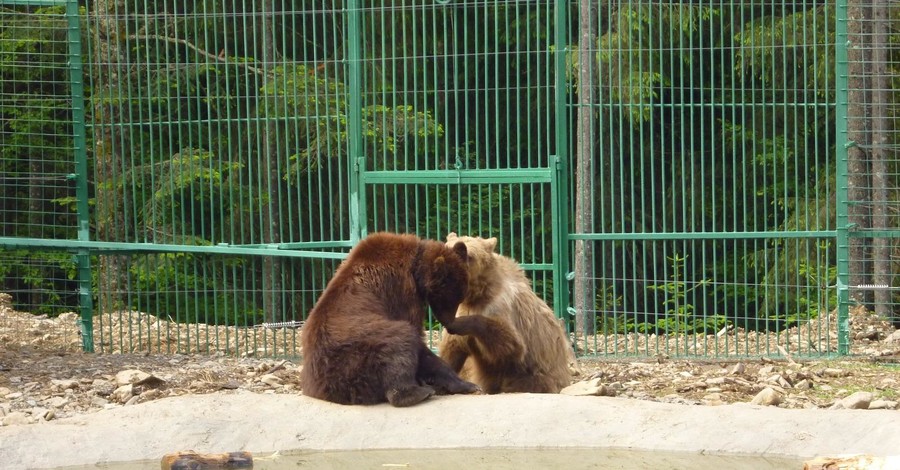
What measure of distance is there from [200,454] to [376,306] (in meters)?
1.70

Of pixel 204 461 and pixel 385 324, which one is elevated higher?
pixel 385 324

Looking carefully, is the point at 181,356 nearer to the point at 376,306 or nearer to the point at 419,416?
the point at 376,306

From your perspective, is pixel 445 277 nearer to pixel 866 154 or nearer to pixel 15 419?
pixel 15 419

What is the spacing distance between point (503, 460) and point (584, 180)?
5.25 m

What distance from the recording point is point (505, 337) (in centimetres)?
747

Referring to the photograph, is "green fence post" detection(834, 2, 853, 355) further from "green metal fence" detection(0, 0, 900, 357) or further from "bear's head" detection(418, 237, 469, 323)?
"bear's head" detection(418, 237, 469, 323)

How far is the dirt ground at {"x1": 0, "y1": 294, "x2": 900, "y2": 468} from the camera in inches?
239

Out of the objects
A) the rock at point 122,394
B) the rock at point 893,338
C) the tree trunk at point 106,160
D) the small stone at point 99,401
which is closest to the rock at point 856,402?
the rock at point 893,338

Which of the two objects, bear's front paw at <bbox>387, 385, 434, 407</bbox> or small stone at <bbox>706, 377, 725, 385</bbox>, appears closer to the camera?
bear's front paw at <bbox>387, 385, 434, 407</bbox>

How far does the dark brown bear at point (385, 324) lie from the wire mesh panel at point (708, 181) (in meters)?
2.74

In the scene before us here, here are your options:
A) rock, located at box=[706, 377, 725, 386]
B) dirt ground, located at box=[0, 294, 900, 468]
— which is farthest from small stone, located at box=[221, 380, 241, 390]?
rock, located at box=[706, 377, 725, 386]

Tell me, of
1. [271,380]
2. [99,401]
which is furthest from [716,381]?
[99,401]

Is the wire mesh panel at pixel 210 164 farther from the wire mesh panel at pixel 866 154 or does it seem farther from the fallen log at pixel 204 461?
the wire mesh panel at pixel 866 154

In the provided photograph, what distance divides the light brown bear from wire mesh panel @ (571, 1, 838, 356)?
2014mm
